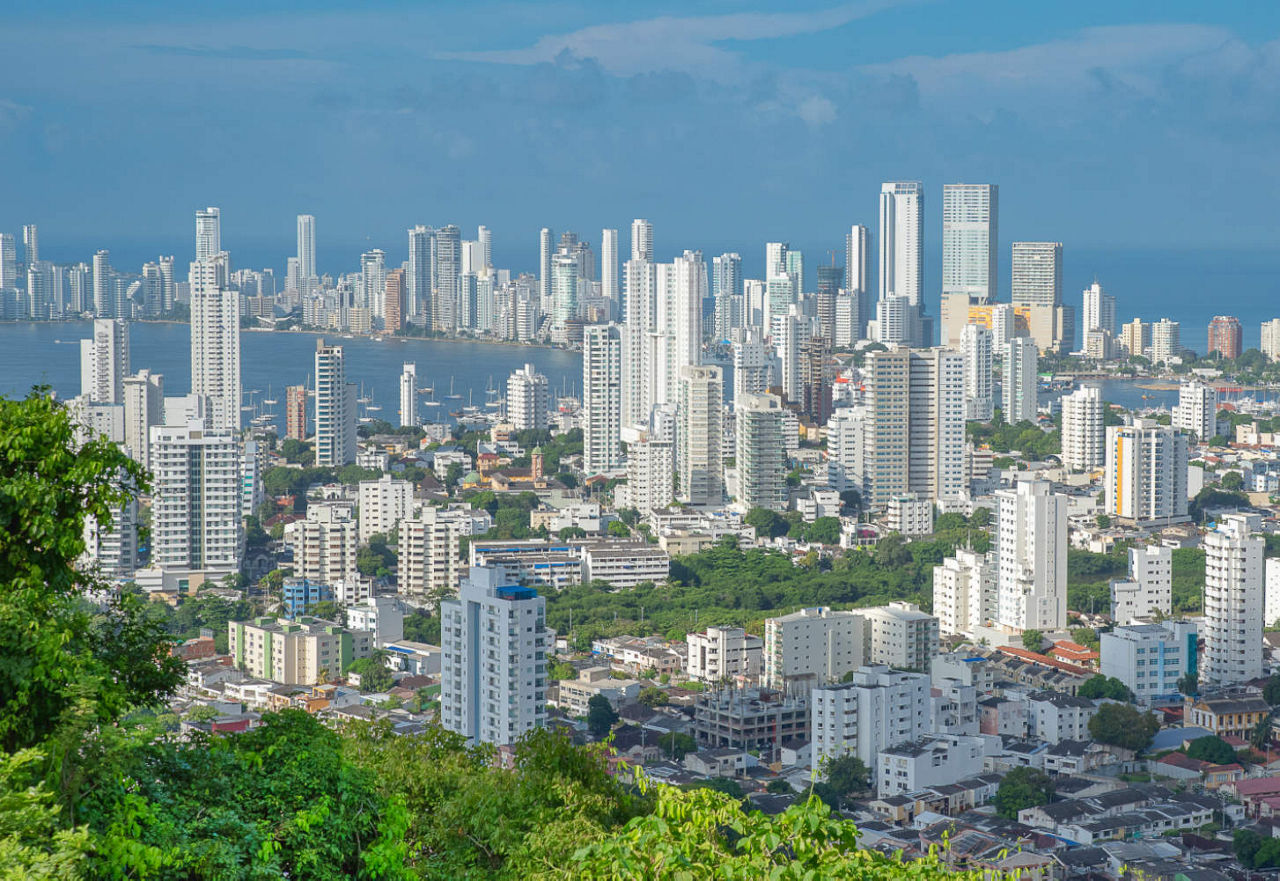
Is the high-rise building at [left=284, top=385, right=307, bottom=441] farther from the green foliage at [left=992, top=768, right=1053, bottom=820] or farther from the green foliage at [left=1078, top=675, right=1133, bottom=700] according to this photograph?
the green foliage at [left=992, top=768, right=1053, bottom=820]

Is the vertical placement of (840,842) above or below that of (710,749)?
above

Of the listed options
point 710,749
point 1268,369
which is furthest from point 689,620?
point 1268,369

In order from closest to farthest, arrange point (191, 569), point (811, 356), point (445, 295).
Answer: point (191, 569) → point (811, 356) → point (445, 295)

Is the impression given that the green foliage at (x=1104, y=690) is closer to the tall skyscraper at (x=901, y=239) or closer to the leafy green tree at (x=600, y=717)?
the leafy green tree at (x=600, y=717)

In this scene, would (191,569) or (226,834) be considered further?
(191,569)

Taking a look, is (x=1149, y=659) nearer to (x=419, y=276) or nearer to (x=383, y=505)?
(x=383, y=505)

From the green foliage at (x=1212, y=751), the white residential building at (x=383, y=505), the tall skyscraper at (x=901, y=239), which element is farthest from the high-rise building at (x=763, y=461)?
the tall skyscraper at (x=901, y=239)

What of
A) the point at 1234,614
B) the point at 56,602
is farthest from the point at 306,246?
the point at 56,602

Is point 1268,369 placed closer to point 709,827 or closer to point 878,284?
point 878,284
